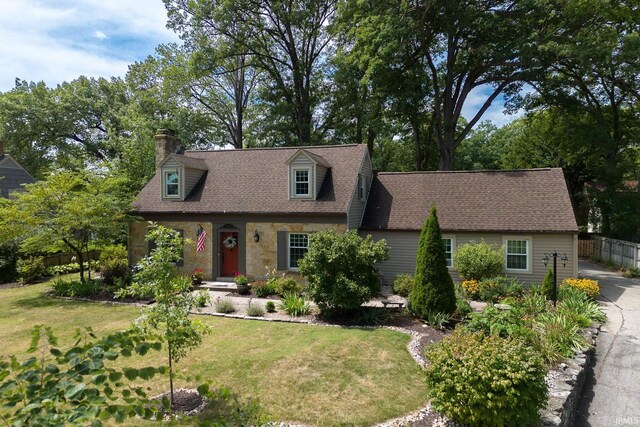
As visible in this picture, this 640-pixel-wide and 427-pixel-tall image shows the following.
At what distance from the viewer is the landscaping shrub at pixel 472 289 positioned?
1581 cm

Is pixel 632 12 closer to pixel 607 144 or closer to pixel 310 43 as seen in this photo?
pixel 607 144

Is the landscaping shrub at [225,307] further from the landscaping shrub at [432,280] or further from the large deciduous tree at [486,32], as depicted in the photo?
the large deciduous tree at [486,32]

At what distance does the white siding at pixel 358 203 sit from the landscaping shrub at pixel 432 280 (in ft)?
18.5

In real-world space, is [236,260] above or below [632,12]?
below

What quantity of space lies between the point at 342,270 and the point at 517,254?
9.04 m

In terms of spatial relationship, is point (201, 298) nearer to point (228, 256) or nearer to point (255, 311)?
point (255, 311)

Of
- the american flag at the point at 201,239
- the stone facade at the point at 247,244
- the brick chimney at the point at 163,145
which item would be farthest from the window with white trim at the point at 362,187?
the brick chimney at the point at 163,145

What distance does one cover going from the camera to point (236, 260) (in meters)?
19.4

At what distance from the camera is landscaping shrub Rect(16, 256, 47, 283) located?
786 inches

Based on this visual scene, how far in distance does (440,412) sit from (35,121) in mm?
41332

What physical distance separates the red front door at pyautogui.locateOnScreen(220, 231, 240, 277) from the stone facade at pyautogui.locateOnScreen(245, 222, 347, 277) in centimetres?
83

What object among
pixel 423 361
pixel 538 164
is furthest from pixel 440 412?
pixel 538 164

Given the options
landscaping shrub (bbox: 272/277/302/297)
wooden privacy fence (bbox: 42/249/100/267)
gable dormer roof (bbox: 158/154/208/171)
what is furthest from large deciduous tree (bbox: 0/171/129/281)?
landscaping shrub (bbox: 272/277/302/297)

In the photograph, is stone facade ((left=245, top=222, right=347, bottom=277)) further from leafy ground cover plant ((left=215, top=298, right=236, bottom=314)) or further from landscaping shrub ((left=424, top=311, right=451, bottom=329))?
landscaping shrub ((left=424, top=311, right=451, bottom=329))
